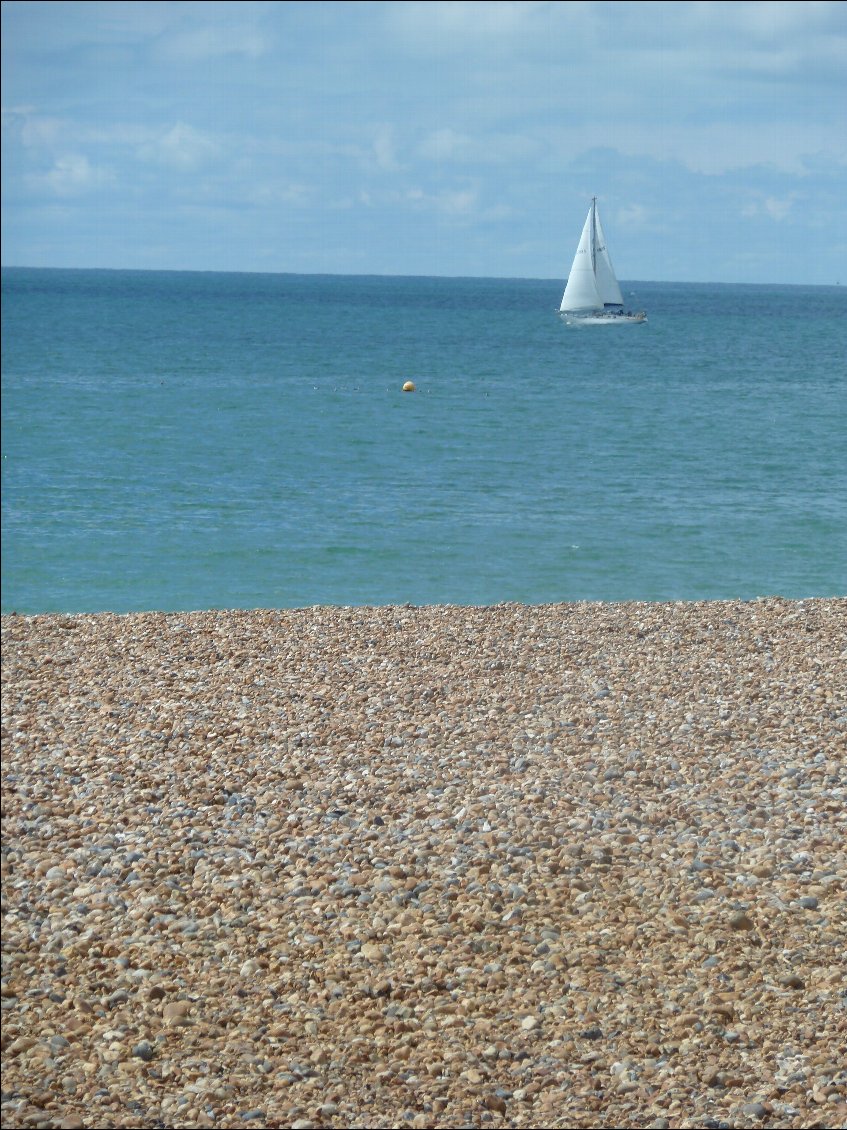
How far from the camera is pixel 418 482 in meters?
19.3

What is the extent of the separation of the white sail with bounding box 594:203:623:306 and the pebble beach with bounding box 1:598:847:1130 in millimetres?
42302

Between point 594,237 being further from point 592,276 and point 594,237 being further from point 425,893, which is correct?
point 425,893

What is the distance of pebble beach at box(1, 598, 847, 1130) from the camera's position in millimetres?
3678

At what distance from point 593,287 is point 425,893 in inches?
1911

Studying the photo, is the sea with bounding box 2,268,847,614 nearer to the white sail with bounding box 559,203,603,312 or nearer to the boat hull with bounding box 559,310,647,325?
the white sail with bounding box 559,203,603,312

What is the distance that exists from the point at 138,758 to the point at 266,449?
1724 centimetres

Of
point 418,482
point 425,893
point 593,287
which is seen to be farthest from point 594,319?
point 425,893

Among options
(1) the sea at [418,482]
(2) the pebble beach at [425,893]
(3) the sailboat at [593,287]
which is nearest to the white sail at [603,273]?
(3) the sailboat at [593,287]

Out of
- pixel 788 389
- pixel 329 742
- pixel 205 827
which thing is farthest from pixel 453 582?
pixel 788 389

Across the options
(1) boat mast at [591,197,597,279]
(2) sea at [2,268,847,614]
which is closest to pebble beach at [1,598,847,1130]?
(2) sea at [2,268,847,614]

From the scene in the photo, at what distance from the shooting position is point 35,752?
639cm

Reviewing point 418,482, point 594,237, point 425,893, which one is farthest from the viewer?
point 594,237

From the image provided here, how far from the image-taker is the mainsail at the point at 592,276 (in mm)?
48094

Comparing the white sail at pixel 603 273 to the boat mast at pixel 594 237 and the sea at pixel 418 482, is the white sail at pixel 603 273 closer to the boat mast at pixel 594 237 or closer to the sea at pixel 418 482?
the boat mast at pixel 594 237
